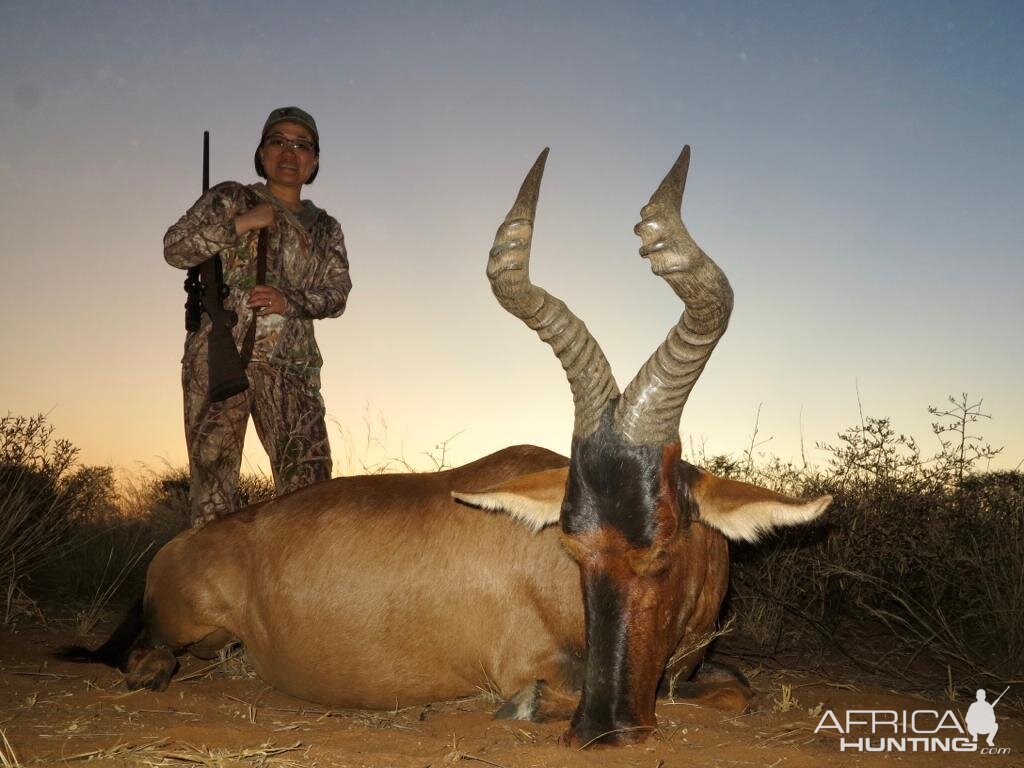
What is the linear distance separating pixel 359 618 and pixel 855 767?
2.83 meters

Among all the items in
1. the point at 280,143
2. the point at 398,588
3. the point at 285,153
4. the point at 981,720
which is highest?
the point at 280,143

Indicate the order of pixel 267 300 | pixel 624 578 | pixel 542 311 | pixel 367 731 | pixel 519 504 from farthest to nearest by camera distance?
pixel 267 300 < pixel 519 504 < pixel 542 311 < pixel 367 731 < pixel 624 578

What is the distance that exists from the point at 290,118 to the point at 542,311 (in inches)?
199

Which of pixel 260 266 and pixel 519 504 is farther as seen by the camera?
pixel 260 266

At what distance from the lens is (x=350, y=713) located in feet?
17.1

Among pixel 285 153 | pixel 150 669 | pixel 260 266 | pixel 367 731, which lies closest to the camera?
pixel 367 731

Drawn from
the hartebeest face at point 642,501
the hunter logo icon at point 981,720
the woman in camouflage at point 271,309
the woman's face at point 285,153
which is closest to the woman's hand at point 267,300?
the woman in camouflage at point 271,309

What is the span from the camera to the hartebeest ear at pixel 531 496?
434 cm

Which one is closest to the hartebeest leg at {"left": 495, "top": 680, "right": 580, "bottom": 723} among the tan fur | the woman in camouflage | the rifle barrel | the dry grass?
the tan fur

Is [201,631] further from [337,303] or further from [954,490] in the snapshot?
[954,490]

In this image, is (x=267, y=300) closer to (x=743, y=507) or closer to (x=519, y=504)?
(x=519, y=504)

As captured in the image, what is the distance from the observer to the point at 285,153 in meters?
8.31

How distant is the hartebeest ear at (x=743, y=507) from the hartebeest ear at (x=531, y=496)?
0.66 metres
